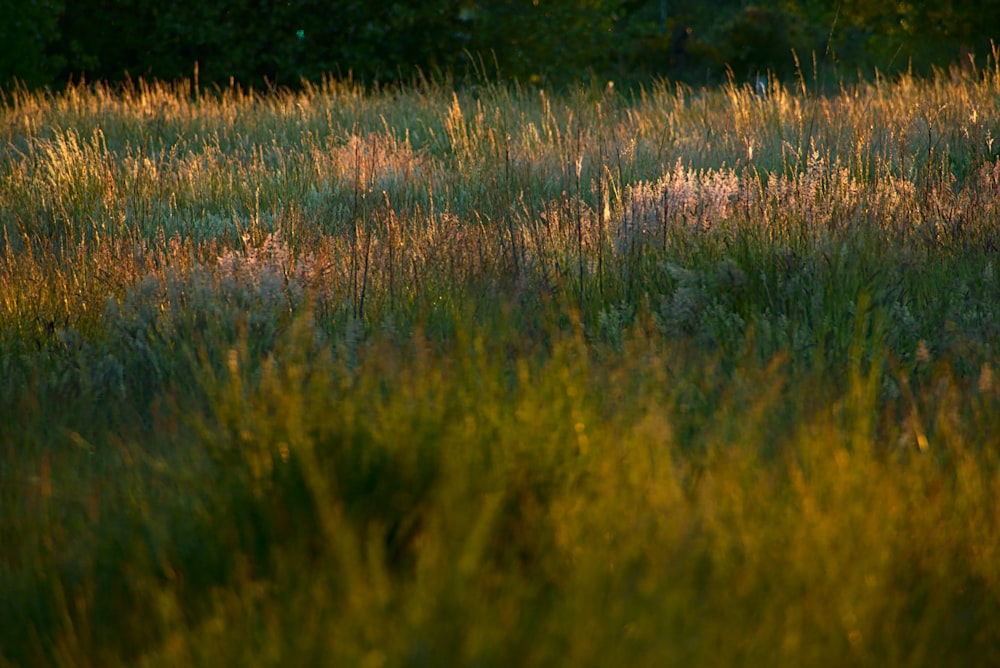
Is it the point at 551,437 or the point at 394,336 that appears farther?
the point at 394,336

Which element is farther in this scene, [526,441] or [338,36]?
[338,36]

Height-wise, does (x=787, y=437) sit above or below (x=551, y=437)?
below

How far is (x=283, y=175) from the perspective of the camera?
6934 millimetres

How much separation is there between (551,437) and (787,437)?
2.25 ft

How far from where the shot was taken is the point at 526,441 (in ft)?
7.30

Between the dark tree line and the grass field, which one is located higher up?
the dark tree line

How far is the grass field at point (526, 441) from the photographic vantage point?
Answer: 178cm

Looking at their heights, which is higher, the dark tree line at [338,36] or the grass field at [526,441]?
the dark tree line at [338,36]

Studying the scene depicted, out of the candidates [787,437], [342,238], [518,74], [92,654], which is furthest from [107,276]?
[518,74]

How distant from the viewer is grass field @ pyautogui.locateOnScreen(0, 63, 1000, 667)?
5.83ft

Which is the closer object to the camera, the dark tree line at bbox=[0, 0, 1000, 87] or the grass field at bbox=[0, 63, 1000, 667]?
the grass field at bbox=[0, 63, 1000, 667]

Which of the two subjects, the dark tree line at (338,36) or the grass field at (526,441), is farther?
the dark tree line at (338,36)

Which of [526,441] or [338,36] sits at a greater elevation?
[338,36]

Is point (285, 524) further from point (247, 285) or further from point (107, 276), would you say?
point (107, 276)
